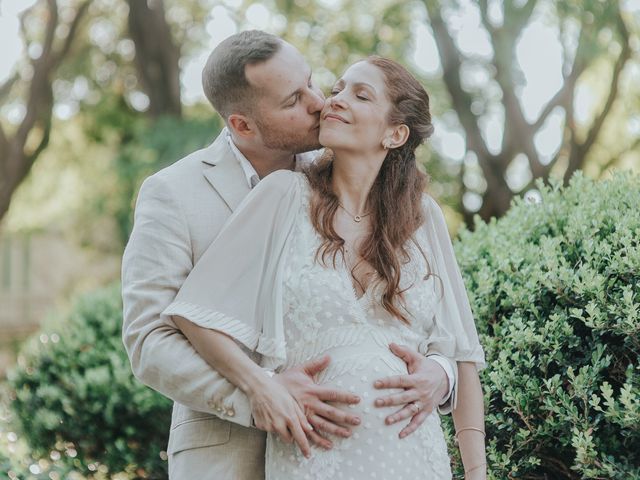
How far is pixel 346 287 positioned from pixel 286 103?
850mm

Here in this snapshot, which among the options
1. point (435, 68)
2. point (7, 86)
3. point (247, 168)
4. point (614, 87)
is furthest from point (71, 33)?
point (247, 168)

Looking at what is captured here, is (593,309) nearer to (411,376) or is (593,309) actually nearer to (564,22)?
(411,376)

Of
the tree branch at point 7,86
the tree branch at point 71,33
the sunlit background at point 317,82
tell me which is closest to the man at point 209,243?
the sunlit background at point 317,82

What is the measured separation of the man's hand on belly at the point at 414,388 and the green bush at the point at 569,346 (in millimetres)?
493

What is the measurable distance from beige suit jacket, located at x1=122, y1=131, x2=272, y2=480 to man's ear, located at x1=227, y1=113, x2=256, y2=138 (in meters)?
0.27

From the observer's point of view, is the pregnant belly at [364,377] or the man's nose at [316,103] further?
the man's nose at [316,103]

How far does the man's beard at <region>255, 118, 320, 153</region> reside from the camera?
3238mm

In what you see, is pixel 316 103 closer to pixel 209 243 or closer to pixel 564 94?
pixel 209 243

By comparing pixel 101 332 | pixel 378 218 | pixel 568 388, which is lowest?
pixel 101 332

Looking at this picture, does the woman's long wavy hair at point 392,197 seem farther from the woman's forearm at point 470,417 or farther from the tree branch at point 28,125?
the tree branch at point 28,125

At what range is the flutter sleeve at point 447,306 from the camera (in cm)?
295

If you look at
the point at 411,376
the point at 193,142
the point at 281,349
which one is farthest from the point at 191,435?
the point at 193,142

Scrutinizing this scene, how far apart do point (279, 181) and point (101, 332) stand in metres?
4.12

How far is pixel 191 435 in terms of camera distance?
289cm
